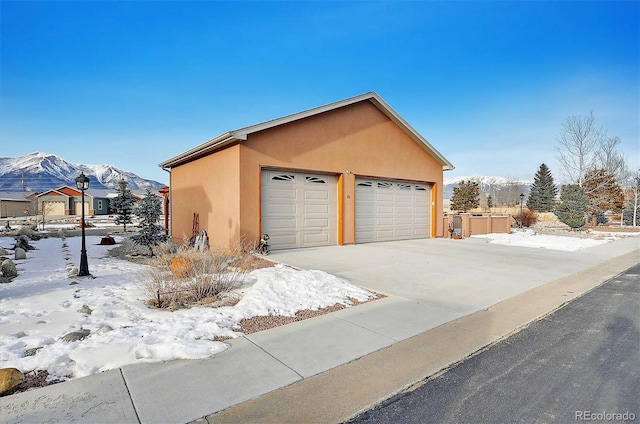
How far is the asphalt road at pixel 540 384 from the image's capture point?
2.49 meters

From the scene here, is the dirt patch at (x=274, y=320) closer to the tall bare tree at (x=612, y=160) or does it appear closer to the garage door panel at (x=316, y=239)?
the garage door panel at (x=316, y=239)

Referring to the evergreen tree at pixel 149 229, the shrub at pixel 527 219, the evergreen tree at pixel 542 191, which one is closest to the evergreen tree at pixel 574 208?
the shrub at pixel 527 219

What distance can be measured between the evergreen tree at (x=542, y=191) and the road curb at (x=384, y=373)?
156 feet

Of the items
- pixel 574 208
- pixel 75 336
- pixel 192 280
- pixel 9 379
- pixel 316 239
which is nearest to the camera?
pixel 9 379

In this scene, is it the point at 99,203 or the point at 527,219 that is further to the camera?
the point at 99,203

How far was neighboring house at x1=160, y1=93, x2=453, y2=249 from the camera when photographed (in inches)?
403

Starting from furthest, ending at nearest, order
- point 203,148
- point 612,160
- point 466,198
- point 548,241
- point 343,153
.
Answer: point 466,198 < point 612,160 < point 548,241 < point 343,153 < point 203,148

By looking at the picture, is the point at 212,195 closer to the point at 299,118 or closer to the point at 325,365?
the point at 299,118

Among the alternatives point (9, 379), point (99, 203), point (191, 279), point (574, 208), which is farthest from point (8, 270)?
point (99, 203)

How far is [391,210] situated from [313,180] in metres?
4.48

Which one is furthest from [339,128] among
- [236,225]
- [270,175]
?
[236,225]

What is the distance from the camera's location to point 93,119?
31156mm

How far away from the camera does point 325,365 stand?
10.6 feet

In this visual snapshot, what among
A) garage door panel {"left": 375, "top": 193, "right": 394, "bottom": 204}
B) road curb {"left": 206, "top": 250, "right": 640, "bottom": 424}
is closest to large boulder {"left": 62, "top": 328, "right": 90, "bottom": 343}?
road curb {"left": 206, "top": 250, "right": 640, "bottom": 424}
